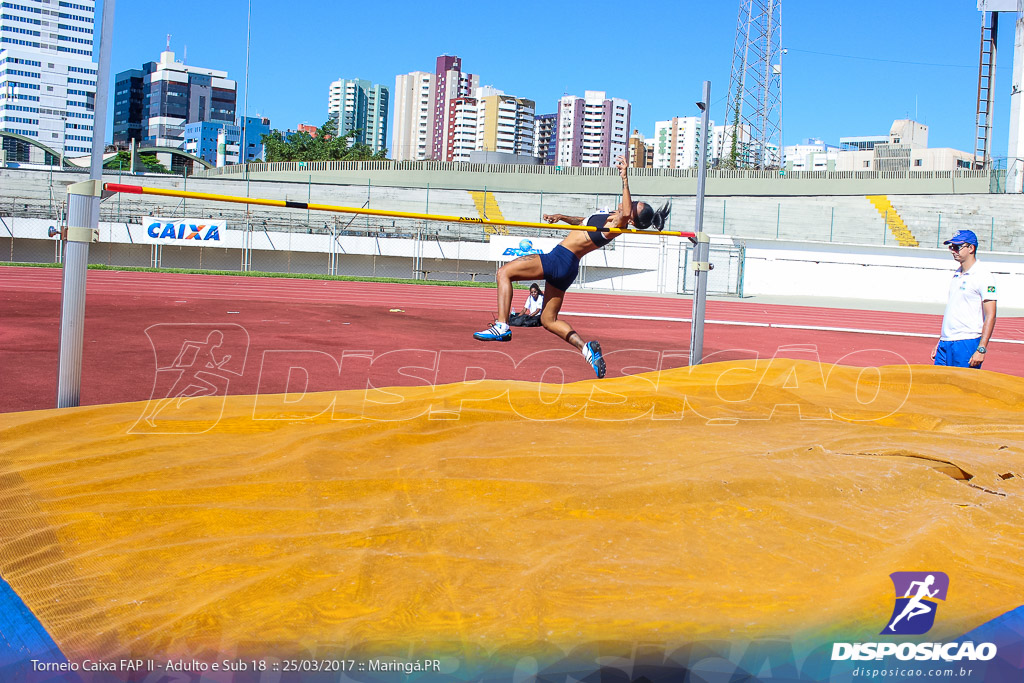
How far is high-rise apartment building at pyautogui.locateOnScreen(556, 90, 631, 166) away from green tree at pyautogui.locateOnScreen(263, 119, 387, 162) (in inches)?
3849

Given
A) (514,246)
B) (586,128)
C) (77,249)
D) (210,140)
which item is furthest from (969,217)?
(586,128)

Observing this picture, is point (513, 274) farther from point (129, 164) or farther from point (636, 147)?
point (129, 164)

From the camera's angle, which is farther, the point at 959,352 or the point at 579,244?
the point at 579,244

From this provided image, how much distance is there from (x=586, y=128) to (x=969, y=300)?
168 m

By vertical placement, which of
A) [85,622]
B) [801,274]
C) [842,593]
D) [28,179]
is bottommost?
[85,622]

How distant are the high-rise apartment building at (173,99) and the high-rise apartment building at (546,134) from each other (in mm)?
61527

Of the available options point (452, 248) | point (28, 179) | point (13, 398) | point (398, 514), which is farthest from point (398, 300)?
point (28, 179)

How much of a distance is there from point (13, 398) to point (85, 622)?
13.1ft

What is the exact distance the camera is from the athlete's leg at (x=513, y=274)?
586 cm

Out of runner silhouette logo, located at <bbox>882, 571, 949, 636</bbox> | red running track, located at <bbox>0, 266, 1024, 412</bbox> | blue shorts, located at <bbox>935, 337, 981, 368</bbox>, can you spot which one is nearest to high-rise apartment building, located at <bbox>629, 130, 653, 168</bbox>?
red running track, located at <bbox>0, 266, 1024, 412</bbox>

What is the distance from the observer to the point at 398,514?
2.50m

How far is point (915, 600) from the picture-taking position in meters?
1.89

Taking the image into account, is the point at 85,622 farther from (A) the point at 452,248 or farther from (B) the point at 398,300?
(A) the point at 452,248

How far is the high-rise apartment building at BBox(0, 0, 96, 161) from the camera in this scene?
5290 inches
